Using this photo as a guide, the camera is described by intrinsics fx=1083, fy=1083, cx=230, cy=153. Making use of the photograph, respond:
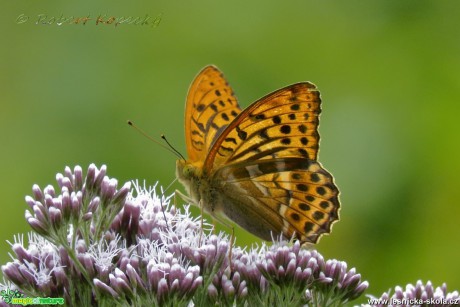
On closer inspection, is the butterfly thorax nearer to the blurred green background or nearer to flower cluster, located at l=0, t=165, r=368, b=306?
flower cluster, located at l=0, t=165, r=368, b=306

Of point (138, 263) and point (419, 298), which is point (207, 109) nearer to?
point (138, 263)

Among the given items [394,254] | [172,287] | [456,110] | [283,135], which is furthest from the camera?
[456,110]

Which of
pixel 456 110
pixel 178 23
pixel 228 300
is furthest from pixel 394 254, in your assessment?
pixel 178 23

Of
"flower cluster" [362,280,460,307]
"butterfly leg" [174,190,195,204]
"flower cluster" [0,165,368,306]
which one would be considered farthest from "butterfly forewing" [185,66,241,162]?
"flower cluster" [362,280,460,307]

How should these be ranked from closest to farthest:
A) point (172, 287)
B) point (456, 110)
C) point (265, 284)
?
point (172, 287), point (265, 284), point (456, 110)

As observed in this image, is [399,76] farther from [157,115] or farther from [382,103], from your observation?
[157,115]

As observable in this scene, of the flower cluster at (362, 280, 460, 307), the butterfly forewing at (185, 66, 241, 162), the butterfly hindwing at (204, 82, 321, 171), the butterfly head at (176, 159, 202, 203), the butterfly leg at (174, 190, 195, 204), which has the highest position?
the butterfly forewing at (185, 66, 241, 162)

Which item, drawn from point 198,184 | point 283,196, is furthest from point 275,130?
point 198,184
